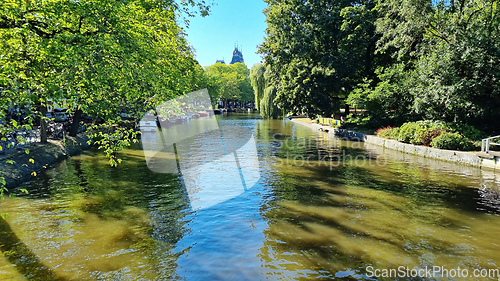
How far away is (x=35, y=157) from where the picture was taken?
14.5 meters

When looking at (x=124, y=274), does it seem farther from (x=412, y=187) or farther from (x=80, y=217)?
(x=412, y=187)

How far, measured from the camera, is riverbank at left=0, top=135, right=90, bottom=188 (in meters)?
11.7

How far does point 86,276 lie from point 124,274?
66cm

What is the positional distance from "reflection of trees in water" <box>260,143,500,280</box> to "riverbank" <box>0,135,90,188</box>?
7.24m

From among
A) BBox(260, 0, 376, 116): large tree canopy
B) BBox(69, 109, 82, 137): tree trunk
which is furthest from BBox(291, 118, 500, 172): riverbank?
BBox(69, 109, 82, 137): tree trunk

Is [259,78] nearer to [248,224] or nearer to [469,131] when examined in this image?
[469,131]

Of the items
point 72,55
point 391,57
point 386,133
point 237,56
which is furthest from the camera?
point 237,56

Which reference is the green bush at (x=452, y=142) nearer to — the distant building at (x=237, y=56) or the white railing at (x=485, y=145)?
the white railing at (x=485, y=145)

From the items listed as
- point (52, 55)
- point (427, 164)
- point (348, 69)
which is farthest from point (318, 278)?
point (348, 69)

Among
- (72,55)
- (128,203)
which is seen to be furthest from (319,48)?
(72,55)

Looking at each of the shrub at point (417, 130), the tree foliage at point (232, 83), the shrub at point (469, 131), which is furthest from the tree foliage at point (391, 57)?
the tree foliage at point (232, 83)

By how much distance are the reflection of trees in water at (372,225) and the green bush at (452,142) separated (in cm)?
538

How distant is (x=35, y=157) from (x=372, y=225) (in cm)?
1515

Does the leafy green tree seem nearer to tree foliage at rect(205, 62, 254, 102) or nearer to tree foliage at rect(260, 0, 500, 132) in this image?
tree foliage at rect(260, 0, 500, 132)
